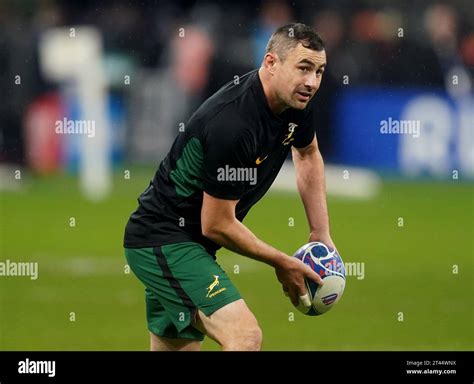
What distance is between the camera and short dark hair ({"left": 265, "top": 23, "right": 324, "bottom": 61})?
6.97 meters

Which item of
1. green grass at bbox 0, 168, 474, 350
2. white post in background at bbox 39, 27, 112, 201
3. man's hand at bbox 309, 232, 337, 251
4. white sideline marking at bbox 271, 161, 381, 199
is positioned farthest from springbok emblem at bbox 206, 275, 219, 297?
white sideline marking at bbox 271, 161, 381, 199

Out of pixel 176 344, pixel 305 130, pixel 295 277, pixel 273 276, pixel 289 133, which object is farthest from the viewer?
pixel 273 276

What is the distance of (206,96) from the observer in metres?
21.7

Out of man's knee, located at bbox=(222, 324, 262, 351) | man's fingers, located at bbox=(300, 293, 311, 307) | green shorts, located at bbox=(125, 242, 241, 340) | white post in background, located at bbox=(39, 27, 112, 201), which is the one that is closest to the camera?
man's knee, located at bbox=(222, 324, 262, 351)

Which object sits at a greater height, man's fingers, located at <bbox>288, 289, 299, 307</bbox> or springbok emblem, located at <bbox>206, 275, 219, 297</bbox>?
springbok emblem, located at <bbox>206, 275, 219, 297</bbox>

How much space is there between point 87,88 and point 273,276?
719 cm

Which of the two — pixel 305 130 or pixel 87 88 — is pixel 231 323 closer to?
pixel 305 130

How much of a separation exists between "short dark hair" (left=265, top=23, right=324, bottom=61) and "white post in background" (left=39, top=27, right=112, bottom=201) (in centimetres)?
1249

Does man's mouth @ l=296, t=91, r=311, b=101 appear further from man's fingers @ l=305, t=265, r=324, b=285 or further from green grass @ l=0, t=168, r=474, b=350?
green grass @ l=0, t=168, r=474, b=350

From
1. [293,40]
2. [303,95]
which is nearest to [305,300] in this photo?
[303,95]

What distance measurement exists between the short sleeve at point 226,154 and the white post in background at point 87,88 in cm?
1257

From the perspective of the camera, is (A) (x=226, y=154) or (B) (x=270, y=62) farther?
(B) (x=270, y=62)

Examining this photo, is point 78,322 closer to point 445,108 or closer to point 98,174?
point 98,174

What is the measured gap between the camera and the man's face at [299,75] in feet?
22.8
